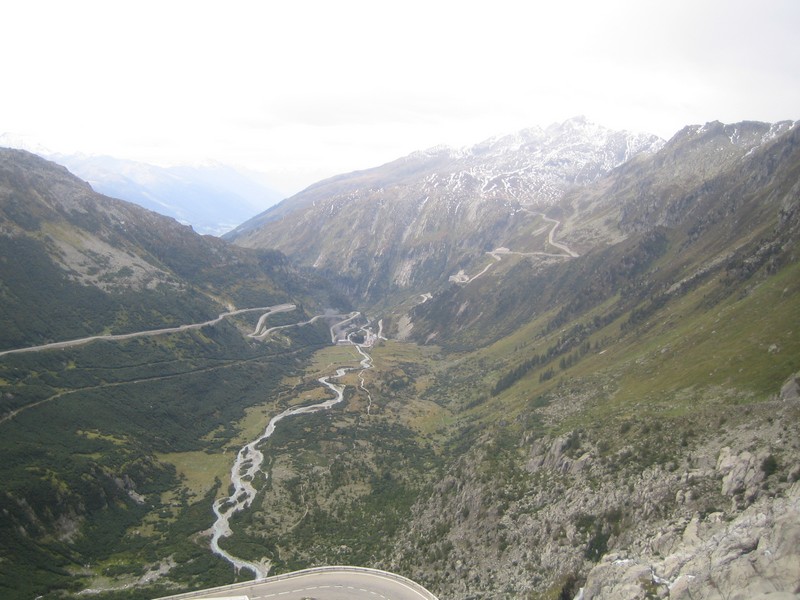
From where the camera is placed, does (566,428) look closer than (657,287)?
Yes

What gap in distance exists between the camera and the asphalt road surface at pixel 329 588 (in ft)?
237

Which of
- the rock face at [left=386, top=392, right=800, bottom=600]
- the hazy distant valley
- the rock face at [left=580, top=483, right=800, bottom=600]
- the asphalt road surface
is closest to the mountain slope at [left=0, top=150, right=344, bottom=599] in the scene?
the hazy distant valley

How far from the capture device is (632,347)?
132875 millimetres

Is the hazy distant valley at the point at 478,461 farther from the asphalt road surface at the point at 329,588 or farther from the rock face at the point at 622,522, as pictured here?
the asphalt road surface at the point at 329,588

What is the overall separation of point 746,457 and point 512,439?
5626cm

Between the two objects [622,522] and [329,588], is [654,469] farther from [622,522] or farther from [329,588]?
[329,588]

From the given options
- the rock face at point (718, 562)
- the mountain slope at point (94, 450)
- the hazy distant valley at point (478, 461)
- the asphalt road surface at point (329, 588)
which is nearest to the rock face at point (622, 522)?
the rock face at point (718, 562)

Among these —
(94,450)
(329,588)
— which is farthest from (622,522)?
(94,450)

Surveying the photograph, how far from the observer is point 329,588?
245ft

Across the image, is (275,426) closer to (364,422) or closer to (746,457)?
(364,422)

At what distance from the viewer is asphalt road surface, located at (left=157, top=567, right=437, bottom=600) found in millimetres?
72287

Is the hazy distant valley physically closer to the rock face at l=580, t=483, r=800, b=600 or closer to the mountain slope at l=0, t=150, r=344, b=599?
the rock face at l=580, t=483, r=800, b=600

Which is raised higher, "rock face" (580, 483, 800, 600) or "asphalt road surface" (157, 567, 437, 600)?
"rock face" (580, 483, 800, 600)

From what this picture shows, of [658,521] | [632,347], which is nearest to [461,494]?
[658,521]
